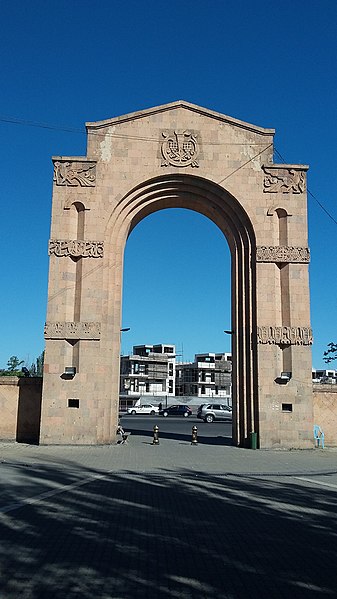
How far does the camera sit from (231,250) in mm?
23484

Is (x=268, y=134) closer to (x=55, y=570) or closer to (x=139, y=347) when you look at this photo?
(x=55, y=570)

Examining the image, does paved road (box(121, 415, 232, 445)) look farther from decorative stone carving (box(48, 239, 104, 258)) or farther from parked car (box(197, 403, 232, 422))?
decorative stone carving (box(48, 239, 104, 258))

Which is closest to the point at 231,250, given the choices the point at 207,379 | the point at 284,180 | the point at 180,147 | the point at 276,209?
the point at 276,209

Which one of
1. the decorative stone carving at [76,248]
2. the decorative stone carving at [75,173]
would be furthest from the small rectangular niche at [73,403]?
the decorative stone carving at [75,173]

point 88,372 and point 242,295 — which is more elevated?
point 242,295

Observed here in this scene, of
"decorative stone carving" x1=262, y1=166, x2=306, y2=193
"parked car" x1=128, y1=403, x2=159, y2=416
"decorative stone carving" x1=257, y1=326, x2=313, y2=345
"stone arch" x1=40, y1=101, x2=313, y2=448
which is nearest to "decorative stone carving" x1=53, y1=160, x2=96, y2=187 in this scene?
"stone arch" x1=40, y1=101, x2=313, y2=448

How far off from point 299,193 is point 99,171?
8.60 m

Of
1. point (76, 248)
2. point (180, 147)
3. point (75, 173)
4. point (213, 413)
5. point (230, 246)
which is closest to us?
point (76, 248)

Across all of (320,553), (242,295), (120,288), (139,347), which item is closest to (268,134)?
(242,295)

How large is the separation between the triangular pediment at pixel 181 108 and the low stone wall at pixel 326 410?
11326 mm

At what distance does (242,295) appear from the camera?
2216 centimetres

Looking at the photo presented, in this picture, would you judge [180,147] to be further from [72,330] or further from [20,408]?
[20,408]

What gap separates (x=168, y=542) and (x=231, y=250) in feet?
57.6

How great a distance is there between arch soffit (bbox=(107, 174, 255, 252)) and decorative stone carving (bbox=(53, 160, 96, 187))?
167cm
